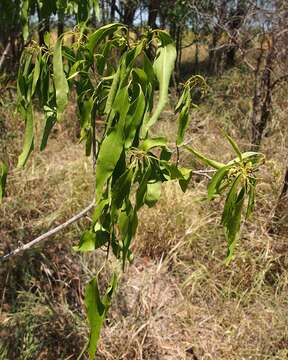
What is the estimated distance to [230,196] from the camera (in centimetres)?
72

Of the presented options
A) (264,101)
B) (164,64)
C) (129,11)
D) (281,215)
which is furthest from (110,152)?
(129,11)

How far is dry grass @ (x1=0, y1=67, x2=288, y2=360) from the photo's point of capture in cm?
200

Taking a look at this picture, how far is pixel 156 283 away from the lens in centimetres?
239

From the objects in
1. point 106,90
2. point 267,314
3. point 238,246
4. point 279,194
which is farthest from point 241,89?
point 106,90

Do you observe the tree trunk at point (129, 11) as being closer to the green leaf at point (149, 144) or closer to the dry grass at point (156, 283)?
the dry grass at point (156, 283)

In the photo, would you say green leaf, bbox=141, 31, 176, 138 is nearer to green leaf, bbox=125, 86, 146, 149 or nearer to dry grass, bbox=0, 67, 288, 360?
green leaf, bbox=125, 86, 146, 149

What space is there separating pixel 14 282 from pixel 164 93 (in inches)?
68.1

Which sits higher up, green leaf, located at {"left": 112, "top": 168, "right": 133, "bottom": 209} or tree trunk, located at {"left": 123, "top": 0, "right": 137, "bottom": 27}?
tree trunk, located at {"left": 123, "top": 0, "right": 137, "bottom": 27}

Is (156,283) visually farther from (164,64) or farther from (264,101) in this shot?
(164,64)

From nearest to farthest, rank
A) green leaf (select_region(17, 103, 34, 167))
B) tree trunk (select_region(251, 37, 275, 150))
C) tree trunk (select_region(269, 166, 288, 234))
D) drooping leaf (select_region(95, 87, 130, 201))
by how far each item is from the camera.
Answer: drooping leaf (select_region(95, 87, 130, 201))
green leaf (select_region(17, 103, 34, 167))
tree trunk (select_region(269, 166, 288, 234))
tree trunk (select_region(251, 37, 275, 150))

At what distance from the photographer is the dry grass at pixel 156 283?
2.00m

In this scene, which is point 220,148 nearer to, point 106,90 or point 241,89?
point 241,89

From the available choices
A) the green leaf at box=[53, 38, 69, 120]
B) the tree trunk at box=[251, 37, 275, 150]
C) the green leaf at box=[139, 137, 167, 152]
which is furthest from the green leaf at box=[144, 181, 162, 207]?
the tree trunk at box=[251, 37, 275, 150]

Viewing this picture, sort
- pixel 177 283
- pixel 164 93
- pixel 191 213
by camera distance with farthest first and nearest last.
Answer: pixel 191 213 → pixel 177 283 → pixel 164 93
